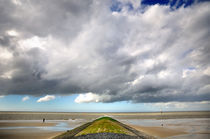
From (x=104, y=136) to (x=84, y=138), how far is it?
11.9 feet

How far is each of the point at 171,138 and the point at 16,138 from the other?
124 feet

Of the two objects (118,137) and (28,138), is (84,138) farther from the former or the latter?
(28,138)

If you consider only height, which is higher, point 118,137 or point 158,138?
point 118,137

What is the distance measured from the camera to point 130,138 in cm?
2836

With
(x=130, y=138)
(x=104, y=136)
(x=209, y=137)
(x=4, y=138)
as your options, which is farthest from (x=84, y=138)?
(x=209, y=137)

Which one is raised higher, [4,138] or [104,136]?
[104,136]

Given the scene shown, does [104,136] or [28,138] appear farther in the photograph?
[28,138]

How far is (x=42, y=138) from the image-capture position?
3725 cm

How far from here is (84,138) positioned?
1078 inches

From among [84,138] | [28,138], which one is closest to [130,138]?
[84,138]

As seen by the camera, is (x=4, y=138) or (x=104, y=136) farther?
(x=4, y=138)

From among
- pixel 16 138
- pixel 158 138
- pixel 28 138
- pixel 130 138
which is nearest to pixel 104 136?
pixel 130 138

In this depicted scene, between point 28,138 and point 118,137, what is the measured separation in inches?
940

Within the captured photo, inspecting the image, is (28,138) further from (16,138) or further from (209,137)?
(209,137)
